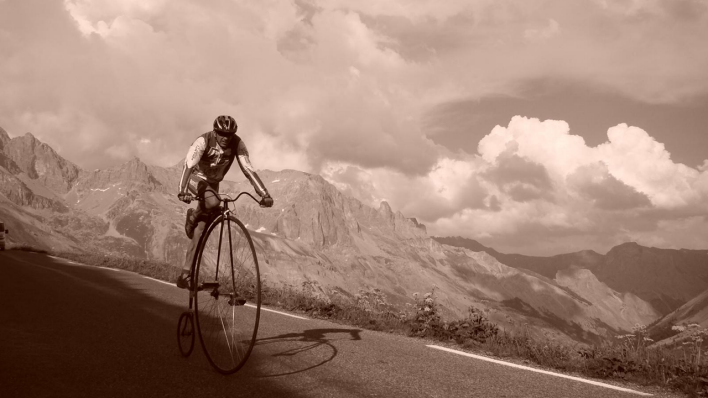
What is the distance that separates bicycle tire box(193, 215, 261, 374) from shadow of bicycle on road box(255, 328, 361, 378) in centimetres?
61

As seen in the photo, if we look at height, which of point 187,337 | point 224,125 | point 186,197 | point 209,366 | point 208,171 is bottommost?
point 209,366

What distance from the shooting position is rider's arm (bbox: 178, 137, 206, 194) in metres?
7.55

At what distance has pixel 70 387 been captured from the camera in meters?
5.65

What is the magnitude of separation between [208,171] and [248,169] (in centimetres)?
76

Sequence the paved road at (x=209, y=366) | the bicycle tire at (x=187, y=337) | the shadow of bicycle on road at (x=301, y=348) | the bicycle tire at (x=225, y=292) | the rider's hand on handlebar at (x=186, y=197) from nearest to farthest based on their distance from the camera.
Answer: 1. the paved road at (x=209, y=366)
2. the bicycle tire at (x=225, y=292)
3. the shadow of bicycle on road at (x=301, y=348)
4. the bicycle tire at (x=187, y=337)
5. the rider's hand on handlebar at (x=186, y=197)

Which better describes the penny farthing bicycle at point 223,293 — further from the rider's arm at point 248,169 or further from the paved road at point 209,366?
the rider's arm at point 248,169

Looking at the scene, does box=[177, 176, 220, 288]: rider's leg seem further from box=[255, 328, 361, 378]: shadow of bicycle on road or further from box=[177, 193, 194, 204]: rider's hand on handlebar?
box=[255, 328, 361, 378]: shadow of bicycle on road

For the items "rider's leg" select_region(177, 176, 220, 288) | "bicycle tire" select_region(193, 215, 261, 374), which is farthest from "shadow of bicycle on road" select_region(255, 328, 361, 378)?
"rider's leg" select_region(177, 176, 220, 288)

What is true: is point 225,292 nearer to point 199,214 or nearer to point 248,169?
point 199,214

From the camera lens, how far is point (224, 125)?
7500 mm

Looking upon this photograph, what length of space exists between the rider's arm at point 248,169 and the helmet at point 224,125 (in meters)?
0.36

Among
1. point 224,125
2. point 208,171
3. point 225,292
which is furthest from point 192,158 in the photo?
point 225,292

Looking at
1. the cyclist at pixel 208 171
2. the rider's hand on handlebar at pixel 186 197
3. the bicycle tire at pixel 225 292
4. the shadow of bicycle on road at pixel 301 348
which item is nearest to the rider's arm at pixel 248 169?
the cyclist at pixel 208 171

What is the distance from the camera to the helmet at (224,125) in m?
7.49
